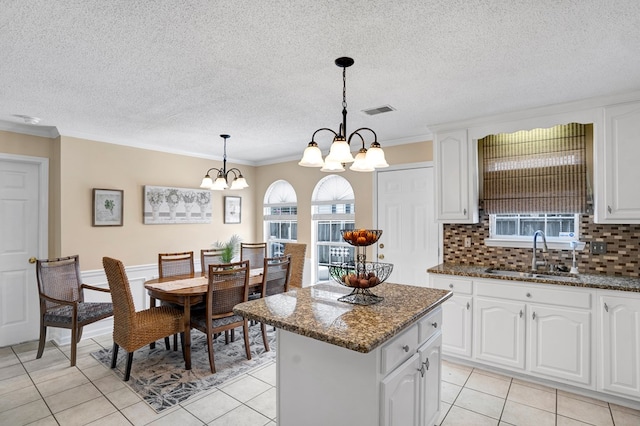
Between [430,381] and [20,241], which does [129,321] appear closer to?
[20,241]

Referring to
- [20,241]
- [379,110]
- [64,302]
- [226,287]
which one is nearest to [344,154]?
[379,110]

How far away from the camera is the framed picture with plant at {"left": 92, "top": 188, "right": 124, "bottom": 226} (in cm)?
404

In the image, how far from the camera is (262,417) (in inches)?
95.2

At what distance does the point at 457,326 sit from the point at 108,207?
13.9ft

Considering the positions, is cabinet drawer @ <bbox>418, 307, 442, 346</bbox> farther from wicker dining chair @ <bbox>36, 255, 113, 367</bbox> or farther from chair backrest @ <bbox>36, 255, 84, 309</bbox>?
chair backrest @ <bbox>36, 255, 84, 309</bbox>

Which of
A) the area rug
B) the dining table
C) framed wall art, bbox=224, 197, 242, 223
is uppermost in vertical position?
framed wall art, bbox=224, 197, 242, 223

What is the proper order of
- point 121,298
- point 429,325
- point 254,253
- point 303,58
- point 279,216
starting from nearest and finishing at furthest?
point 429,325, point 303,58, point 121,298, point 254,253, point 279,216

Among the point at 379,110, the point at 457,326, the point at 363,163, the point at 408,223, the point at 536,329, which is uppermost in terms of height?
the point at 379,110

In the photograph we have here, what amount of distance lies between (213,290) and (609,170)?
3549mm

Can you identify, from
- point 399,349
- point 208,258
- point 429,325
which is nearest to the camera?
point 399,349

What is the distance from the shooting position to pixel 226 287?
3.12 m

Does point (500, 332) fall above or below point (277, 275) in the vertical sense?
below

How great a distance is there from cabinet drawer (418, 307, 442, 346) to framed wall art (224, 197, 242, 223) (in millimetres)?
4142

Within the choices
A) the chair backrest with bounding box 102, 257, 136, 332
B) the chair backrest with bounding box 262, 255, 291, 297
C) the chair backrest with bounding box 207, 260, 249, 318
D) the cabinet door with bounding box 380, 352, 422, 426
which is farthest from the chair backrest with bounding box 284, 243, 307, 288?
the cabinet door with bounding box 380, 352, 422, 426
